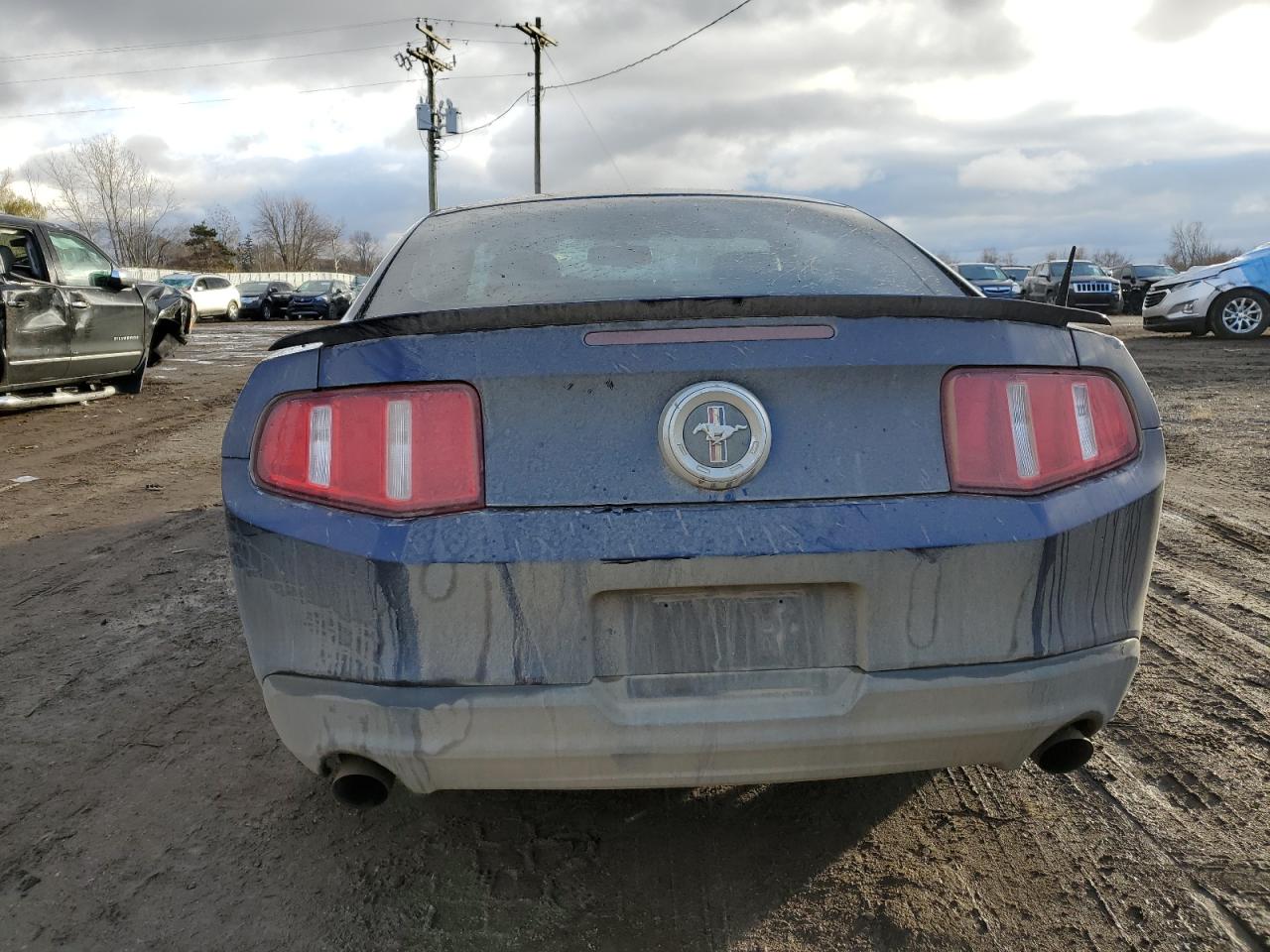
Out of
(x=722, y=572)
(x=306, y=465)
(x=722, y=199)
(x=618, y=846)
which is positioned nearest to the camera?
(x=722, y=572)

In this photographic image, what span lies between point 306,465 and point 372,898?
A: 3.24ft

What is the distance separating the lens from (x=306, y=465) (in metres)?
1.77

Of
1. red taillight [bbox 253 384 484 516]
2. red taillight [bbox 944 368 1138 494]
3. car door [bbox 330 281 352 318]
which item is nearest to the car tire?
red taillight [bbox 944 368 1138 494]

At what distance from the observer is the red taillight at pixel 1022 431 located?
5.72ft

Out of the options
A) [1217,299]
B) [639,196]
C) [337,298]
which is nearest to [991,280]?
[1217,299]

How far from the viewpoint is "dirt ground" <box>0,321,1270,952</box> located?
1922 millimetres

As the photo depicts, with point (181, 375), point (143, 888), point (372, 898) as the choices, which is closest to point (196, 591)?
point (143, 888)

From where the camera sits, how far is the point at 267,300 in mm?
35469

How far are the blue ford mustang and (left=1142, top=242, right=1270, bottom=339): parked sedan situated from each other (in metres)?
16.2

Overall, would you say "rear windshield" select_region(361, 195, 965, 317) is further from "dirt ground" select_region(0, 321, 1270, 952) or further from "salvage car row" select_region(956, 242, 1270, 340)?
"salvage car row" select_region(956, 242, 1270, 340)

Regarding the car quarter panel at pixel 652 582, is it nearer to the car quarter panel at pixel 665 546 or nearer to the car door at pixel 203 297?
the car quarter panel at pixel 665 546

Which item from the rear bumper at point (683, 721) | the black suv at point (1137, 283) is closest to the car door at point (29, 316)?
the rear bumper at point (683, 721)

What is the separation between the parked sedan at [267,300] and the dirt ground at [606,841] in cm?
3454

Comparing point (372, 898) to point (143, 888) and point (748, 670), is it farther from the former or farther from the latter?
Result: point (748, 670)
